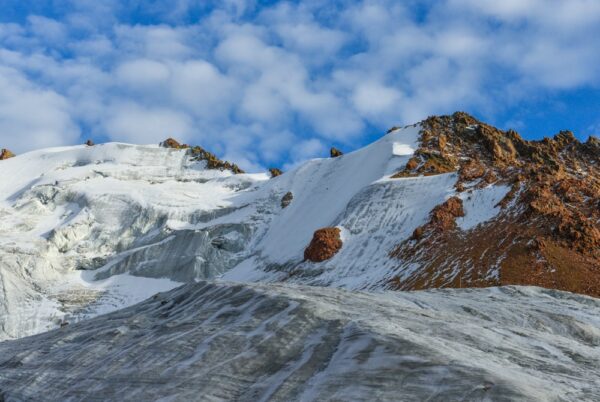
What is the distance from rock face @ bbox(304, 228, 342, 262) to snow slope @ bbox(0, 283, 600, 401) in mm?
41016

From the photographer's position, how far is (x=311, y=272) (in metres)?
66.7

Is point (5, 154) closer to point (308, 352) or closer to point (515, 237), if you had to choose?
point (515, 237)

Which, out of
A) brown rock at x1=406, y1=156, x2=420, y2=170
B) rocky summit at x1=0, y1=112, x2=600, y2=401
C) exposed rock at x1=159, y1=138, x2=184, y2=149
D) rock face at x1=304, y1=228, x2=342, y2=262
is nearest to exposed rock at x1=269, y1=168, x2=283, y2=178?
rocky summit at x1=0, y1=112, x2=600, y2=401

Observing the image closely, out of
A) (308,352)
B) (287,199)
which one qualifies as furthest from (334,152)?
(308,352)

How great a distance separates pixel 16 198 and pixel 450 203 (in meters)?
69.7

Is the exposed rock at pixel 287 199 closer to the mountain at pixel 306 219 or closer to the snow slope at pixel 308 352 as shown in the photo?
the mountain at pixel 306 219

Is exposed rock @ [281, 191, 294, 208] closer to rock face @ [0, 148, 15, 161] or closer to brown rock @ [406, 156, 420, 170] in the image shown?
brown rock @ [406, 156, 420, 170]

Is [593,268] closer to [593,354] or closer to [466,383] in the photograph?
[593,354]

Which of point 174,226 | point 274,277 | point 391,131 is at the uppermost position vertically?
point 391,131

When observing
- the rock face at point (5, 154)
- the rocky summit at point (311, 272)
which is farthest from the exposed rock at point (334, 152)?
the rock face at point (5, 154)

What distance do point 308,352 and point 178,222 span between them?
8224 cm

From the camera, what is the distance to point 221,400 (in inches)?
641

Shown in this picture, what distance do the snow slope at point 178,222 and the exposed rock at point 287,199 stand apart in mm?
701

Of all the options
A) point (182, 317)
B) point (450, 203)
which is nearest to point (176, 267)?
point (450, 203)
